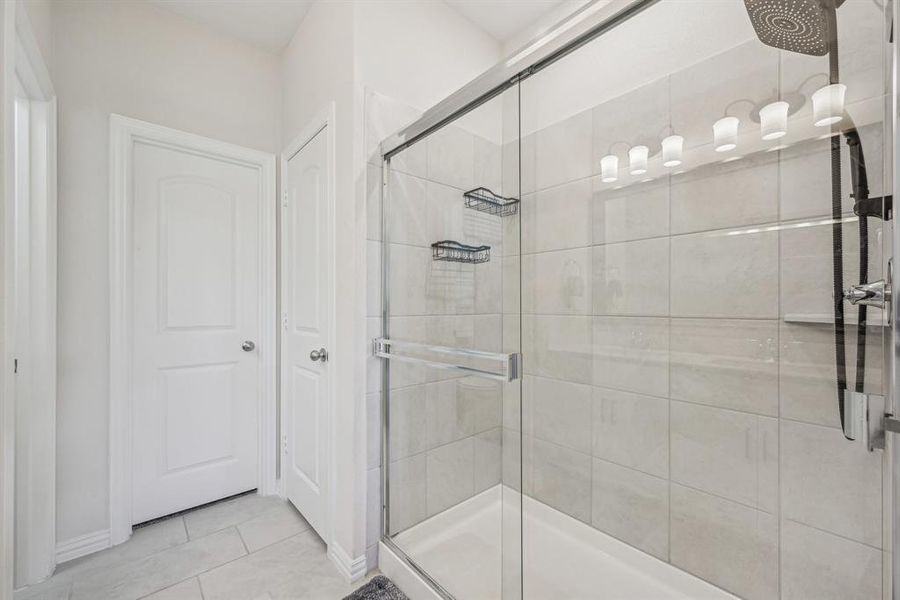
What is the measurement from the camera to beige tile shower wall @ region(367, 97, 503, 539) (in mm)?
1371

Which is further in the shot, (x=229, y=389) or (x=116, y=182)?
(x=229, y=389)

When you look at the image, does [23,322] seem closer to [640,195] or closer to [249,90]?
[249,90]

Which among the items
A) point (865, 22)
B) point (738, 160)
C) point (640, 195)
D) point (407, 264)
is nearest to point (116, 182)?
point (407, 264)

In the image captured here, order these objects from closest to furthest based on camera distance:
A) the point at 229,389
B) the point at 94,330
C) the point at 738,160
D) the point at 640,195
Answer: the point at 738,160
the point at 640,195
the point at 94,330
the point at 229,389

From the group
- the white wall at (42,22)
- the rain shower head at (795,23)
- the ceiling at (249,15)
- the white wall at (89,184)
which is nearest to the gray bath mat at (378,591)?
the white wall at (89,184)

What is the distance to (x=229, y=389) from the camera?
2.31 m

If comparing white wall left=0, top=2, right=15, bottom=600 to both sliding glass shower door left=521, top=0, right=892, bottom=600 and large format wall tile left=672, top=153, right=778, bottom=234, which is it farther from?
large format wall tile left=672, top=153, right=778, bottom=234

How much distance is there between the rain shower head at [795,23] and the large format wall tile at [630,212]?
1.37 feet

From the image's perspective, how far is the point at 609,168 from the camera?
1397mm

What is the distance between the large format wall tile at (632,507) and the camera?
4.53 feet

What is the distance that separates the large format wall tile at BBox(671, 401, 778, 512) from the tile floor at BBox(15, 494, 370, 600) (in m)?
1.39

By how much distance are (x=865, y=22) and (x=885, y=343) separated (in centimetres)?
75

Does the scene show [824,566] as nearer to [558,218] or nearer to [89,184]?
[558,218]

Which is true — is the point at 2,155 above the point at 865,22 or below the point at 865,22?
below
